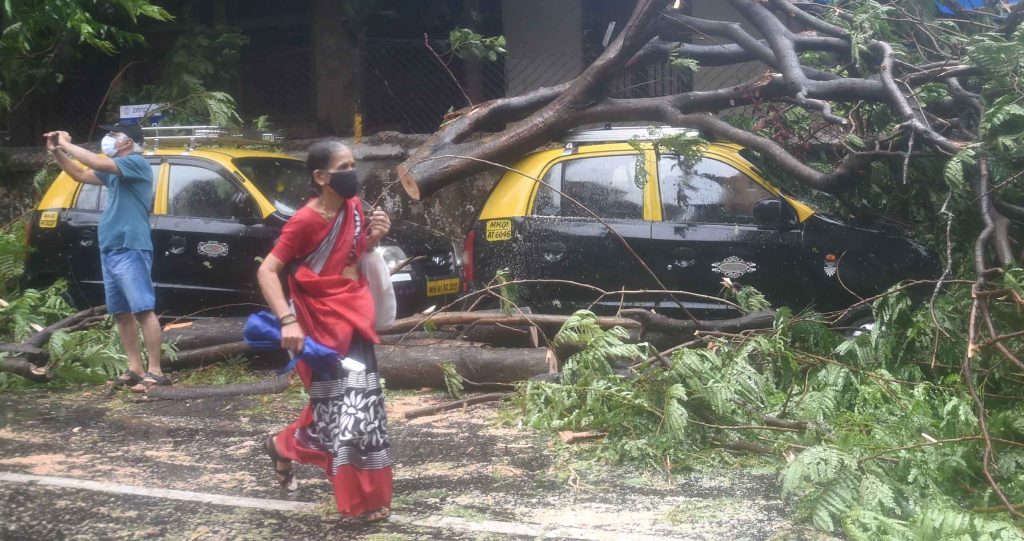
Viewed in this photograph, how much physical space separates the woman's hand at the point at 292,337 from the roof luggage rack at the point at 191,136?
5524 millimetres

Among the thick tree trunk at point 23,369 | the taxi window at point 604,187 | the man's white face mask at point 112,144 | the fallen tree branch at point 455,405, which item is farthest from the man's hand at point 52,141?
the taxi window at point 604,187

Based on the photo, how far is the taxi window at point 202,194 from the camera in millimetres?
9023

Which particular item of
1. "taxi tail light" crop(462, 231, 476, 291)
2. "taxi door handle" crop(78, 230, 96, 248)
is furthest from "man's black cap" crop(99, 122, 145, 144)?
"taxi tail light" crop(462, 231, 476, 291)

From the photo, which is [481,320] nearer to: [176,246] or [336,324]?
[336,324]

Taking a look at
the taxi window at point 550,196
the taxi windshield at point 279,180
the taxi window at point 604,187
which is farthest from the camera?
the taxi windshield at point 279,180

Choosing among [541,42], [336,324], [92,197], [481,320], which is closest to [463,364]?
[481,320]

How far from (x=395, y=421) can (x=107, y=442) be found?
67.6 inches

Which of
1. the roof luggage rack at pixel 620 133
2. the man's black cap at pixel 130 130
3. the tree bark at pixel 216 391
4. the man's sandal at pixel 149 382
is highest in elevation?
the man's black cap at pixel 130 130

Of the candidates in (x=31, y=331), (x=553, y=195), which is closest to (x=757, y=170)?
(x=553, y=195)

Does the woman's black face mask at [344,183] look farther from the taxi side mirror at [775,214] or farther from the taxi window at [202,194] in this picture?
the taxi window at [202,194]

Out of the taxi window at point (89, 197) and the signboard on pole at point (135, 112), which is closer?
the taxi window at point (89, 197)

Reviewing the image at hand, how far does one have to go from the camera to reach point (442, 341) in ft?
25.0

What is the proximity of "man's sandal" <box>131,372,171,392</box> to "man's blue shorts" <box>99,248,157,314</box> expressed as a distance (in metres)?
0.49

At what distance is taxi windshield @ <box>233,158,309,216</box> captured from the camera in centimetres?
913
